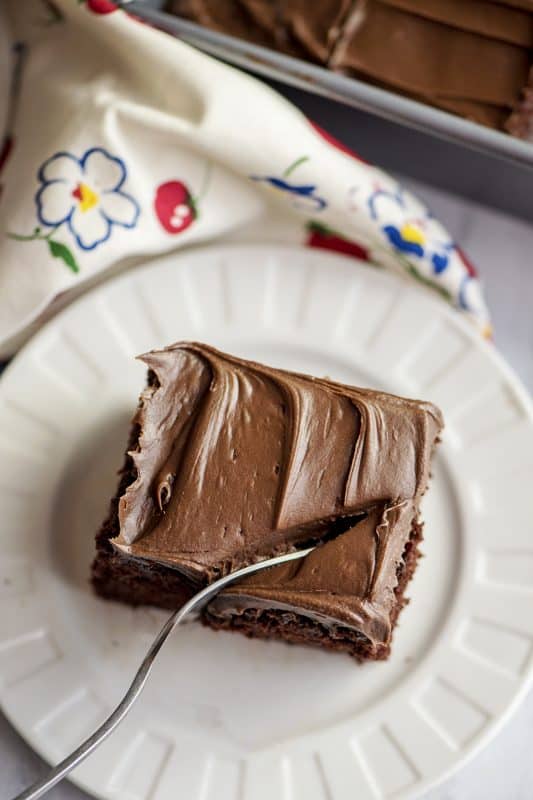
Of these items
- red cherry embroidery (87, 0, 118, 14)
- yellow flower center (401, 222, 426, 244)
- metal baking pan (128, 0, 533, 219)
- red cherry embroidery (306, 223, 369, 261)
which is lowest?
red cherry embroidery (306, 223, 369, 261)

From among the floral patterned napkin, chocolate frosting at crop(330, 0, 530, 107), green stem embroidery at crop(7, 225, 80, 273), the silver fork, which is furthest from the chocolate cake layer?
the silver fork

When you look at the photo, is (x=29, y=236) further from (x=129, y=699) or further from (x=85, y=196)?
(x=129, y=699)

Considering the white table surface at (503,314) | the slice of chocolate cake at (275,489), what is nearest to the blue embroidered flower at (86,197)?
the slice of chocolate cake at (275,489)

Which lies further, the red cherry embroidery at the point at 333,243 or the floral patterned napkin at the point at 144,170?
the red cherry embroidery at the point at 333,243

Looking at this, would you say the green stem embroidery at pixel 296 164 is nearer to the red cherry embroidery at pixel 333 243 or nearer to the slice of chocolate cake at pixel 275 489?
the red cherry embroidery at pixel 333 243

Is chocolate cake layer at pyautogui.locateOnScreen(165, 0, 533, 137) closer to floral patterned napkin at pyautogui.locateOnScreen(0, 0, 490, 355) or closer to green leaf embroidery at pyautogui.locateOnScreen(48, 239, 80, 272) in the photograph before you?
floral patterned napkin at pyautogui.locateOnScreen(0, 0, 490, 355)

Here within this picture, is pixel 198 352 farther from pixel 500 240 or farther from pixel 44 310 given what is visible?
pixel 500 240
